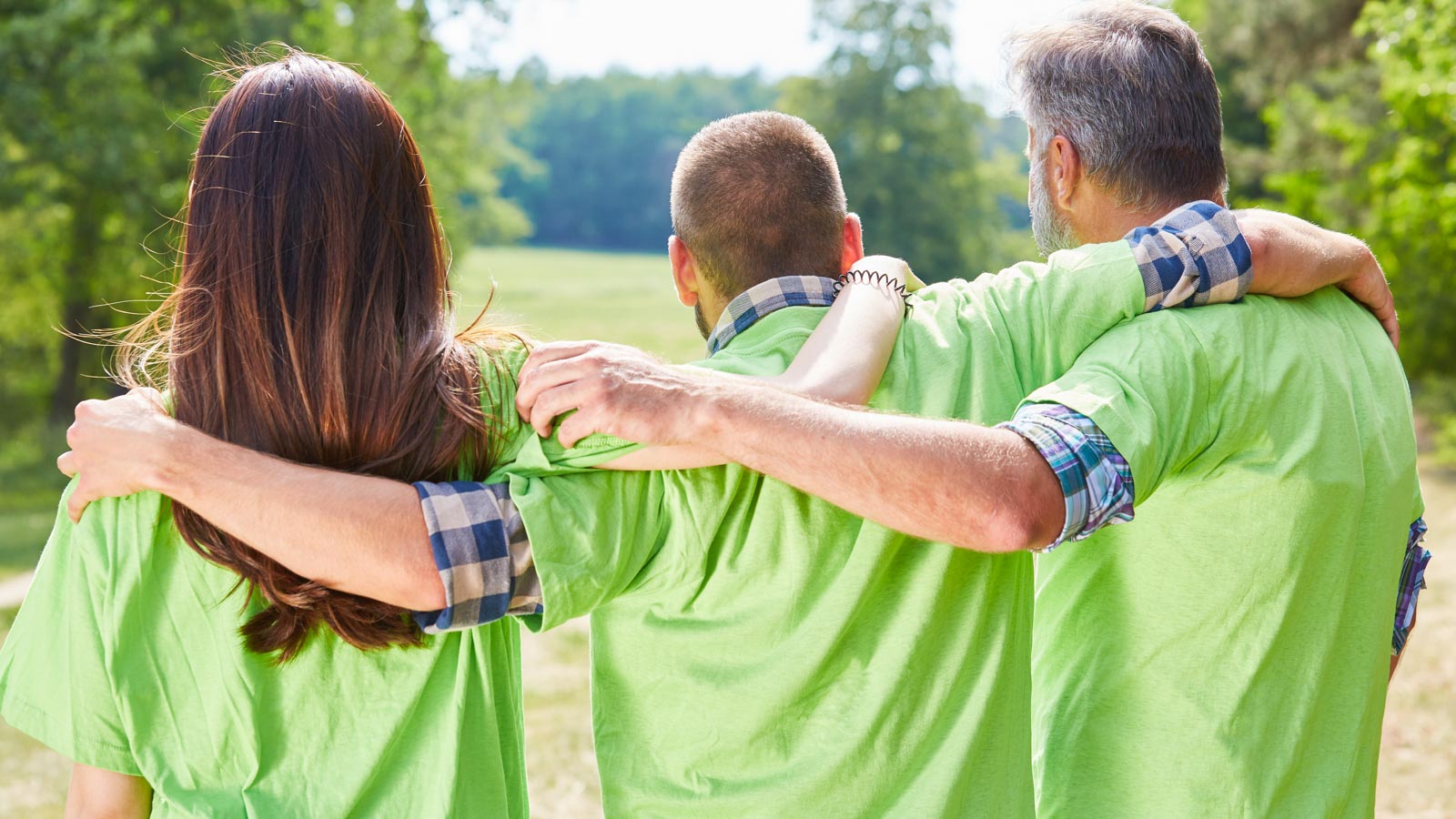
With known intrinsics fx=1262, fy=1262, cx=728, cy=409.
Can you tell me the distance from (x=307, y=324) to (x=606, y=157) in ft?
300

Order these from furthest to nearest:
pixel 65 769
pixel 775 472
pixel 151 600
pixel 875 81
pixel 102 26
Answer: pixel 875 81, pixel 102 26, pixel 65 769, pixel 151 600, pixel 775 472

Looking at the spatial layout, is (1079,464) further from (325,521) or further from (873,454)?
(325,521)

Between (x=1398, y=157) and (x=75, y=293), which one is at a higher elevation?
(x=1398, y=157)

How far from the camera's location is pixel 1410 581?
7.72 feet

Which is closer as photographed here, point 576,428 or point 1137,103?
point 576,428

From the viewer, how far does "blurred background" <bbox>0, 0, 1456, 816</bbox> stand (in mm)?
7340

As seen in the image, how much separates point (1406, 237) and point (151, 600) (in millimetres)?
13834

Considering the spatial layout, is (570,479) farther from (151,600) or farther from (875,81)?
(875,81)

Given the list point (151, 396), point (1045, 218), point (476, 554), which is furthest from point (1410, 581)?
point (151, 396)

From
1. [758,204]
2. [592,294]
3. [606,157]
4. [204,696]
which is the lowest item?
[592,294]

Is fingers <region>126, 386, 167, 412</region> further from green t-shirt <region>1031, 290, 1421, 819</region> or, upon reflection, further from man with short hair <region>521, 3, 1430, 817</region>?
green t-shirt <region>1031, 290, 1421, 819</region>

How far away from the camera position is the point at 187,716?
1.91 metres

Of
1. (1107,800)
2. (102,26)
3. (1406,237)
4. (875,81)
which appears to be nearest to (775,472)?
(1107,800)

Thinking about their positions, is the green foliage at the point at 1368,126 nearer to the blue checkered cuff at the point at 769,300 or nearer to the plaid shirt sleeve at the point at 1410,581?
the plaid shirt sleeve at the point at 1410,581
